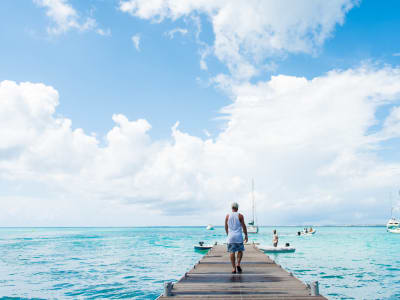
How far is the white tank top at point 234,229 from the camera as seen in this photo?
10359mm

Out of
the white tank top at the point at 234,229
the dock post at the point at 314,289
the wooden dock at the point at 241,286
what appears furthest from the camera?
the white tank top at the point at 234,229

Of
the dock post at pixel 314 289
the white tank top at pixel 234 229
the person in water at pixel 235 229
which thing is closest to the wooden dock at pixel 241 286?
the dock post at pixel 314 289

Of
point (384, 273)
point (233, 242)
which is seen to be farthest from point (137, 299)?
point (384, 273)

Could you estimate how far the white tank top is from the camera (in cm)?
1036

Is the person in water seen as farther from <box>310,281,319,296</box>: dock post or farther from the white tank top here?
<box>310,281,319,296</box>: dock post

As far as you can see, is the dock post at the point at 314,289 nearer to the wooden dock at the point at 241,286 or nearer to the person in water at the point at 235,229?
the wooden dock at the point at 241,286

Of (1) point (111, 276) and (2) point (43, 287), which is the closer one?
(2) point (43, 287)

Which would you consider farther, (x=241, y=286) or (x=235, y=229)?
(x=235, y=229)

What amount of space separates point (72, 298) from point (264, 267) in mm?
10325

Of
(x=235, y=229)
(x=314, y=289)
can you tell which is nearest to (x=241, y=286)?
(x=235, y=229)

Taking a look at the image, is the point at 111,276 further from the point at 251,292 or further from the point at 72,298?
the point at 251,292

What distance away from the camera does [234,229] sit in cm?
1044

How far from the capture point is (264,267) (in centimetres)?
1333

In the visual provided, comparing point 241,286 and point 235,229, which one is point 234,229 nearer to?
point 235,229
